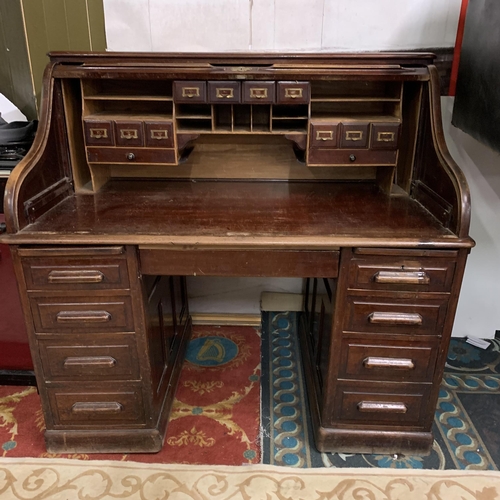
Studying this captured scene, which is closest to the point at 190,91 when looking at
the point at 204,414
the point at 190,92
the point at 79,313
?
the point at 190,92

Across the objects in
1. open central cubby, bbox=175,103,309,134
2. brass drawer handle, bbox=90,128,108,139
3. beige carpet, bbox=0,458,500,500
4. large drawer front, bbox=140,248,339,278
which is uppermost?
open central cubby, bbox=175,103,309,134

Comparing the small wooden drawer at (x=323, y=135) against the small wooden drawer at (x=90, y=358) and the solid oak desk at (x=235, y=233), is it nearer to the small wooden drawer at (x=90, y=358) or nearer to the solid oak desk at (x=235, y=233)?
the solid oak desk at (x=235, y=233)

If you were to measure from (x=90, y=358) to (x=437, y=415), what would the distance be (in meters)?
1.43

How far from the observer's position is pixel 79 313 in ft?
5.09

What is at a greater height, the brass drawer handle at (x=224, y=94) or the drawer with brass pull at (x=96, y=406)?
the brass drawer handle at (x=224, y=94)

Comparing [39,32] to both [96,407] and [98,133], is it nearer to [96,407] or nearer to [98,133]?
[98,133]

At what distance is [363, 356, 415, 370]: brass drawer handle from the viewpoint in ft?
5.26

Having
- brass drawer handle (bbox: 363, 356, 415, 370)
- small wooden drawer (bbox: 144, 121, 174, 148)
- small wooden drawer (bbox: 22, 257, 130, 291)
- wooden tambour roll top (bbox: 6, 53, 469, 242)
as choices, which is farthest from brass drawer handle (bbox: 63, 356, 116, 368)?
brass drawer handle (bbox: 363, 356, 415, 370)

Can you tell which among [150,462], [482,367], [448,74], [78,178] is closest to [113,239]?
[78,178]

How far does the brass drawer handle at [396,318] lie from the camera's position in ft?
5.04

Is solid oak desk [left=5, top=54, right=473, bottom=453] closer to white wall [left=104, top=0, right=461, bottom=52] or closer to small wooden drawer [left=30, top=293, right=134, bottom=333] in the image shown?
small wooden drawer [left=30, top=293, right=134, bottom=333]

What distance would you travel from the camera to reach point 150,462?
5.63ft

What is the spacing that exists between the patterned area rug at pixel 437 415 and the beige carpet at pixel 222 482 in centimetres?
5

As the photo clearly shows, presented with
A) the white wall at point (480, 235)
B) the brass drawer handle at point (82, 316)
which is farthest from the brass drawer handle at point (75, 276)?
the white wall at point (480, 235)
